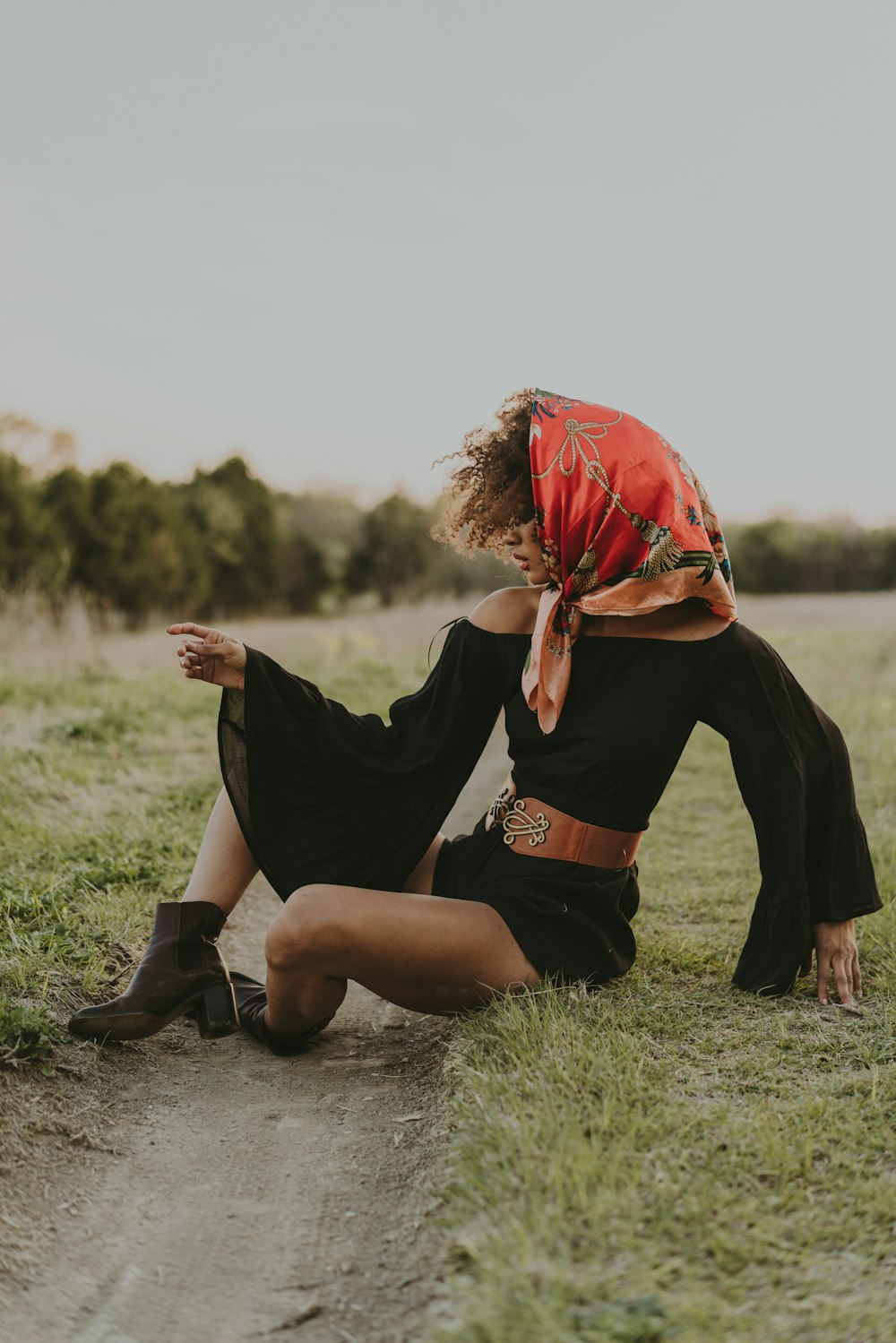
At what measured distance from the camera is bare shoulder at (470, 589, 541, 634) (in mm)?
3264

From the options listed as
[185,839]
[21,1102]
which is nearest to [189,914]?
[21,1102]

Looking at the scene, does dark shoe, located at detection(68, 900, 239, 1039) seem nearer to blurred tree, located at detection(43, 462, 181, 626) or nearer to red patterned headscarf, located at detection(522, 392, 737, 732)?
red patterned headscarf, located at detection(522, 392, 737, 732)

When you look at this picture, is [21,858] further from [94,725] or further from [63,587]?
[63,587]

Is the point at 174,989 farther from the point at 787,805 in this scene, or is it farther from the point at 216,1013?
the point at 787,805

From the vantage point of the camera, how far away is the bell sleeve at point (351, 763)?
314cm

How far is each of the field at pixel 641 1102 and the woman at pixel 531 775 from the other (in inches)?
8.4

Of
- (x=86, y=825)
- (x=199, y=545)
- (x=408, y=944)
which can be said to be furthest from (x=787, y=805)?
(x=199, y=545)

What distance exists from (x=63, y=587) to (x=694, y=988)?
15.0m

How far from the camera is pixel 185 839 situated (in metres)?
4.73

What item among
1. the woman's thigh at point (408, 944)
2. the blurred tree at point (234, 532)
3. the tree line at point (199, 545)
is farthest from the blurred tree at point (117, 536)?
the woman's thigh at point (408, 944)

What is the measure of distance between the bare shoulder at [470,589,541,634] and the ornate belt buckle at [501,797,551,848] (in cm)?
49

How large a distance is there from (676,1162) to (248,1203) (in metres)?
0.91

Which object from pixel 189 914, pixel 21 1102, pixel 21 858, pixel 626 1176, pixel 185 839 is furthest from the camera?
pixel 185 839

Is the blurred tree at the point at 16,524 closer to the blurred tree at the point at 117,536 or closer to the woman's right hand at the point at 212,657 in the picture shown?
the blurred tree at the point at 117,536
